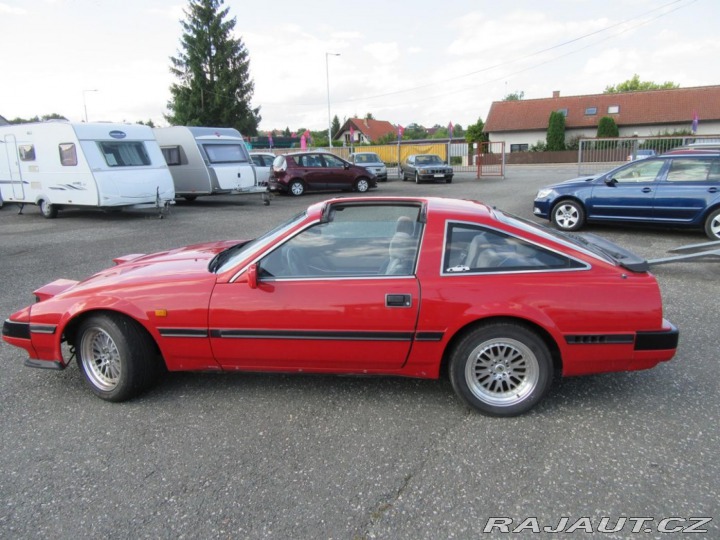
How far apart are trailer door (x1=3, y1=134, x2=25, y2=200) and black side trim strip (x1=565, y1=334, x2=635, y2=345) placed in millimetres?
15704

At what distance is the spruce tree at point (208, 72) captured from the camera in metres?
42.7

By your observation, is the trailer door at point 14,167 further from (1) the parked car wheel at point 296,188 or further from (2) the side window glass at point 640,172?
(2) the side window glass at point 640,172

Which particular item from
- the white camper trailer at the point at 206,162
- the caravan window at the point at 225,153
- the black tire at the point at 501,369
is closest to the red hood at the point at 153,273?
the black tire at the point at 501,369

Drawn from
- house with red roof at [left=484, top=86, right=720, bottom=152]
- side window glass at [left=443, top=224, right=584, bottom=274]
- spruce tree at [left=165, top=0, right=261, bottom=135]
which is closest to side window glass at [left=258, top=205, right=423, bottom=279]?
side window glass at [left=443, top=224, right=584, bottom=274]

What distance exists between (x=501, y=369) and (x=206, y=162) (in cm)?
1517

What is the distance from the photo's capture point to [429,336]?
3.26m

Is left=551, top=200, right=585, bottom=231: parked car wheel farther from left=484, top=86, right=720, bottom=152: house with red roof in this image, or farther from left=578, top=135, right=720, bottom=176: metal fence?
left=484, top=86, right=720, bottom=152: house with red roof

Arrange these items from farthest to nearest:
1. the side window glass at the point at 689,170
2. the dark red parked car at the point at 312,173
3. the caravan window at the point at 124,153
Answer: the dark red parked car at the point at 312,173 → the caravan window at the point at 124,153 → the side window glass at the point at 689,170

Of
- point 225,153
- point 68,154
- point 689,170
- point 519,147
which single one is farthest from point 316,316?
point 519,147

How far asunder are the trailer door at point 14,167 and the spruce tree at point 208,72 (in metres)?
29.2

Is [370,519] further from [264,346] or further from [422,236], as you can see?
[422,236]

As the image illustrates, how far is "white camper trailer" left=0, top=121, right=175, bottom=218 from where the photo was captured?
1298cm

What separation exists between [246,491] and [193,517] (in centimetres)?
28

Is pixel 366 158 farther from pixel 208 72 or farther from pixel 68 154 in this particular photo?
pixel 208 72
